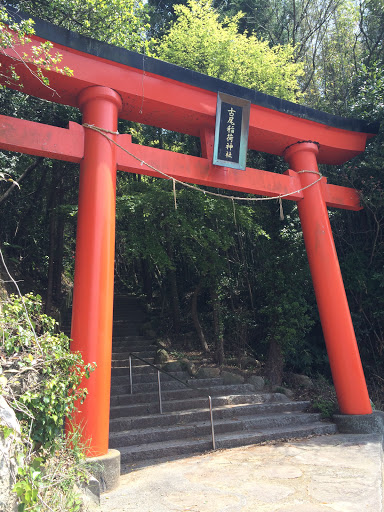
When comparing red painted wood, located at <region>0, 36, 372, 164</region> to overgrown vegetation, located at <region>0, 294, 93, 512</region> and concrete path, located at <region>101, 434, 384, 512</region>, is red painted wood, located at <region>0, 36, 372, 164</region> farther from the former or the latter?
concrete path, located at <region>101, 434, 384, 512</region>

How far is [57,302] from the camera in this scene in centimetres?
1028

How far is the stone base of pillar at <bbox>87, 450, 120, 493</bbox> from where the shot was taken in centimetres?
361

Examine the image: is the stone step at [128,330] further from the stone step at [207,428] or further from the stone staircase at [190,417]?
the stone step at [207,428]

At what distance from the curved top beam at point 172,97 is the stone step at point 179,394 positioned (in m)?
4.35

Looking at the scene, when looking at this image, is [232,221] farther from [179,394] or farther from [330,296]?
[179,394]

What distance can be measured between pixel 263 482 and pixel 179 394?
3091 millimetres

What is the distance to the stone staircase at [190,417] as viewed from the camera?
498 centimetres

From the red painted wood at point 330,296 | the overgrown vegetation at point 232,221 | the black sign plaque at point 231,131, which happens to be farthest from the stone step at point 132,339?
the black sign plaque at point 231,131

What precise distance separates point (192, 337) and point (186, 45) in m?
7.17

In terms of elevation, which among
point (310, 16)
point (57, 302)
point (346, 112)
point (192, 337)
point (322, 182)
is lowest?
point (192, 337)

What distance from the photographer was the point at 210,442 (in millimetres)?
5031

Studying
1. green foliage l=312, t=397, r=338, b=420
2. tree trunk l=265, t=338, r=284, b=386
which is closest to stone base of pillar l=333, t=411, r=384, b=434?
green foliage l=312, t=397, r=338, b=420

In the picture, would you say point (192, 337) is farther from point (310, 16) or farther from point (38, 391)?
point (310, 16)

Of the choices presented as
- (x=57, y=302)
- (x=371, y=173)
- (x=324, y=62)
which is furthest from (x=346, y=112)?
(x=57, y=302)
